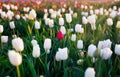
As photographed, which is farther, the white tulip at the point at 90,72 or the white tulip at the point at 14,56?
the white tulip at the point at 14,56

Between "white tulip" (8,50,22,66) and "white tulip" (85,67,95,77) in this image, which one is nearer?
"white tulip" (85,67,95,77)

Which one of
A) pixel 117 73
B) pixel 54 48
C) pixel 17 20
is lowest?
pixel 117 73

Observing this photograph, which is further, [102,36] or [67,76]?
[102,36]

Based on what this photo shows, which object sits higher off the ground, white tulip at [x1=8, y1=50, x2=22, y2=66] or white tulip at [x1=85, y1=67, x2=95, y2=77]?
white tulip at [x1=8, y1=50, x2=22, y2=66]

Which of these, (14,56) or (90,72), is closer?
(90,72)

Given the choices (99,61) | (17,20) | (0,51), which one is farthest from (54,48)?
(17,20)

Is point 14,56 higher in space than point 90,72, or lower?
higher

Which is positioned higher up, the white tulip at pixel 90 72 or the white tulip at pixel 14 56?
the white tulip at pixel 14 56

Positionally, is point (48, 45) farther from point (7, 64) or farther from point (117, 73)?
point (117, 73)

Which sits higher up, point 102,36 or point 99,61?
point 102,36

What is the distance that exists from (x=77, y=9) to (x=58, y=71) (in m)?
5.96

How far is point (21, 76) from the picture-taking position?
276 centimetres

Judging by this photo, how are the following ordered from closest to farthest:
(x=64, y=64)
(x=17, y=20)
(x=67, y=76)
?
1. (x=67, y=76)
2. (x=64, y=64)
3. (x=17, y=20)

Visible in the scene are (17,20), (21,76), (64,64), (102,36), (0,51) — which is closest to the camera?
(21,76)
